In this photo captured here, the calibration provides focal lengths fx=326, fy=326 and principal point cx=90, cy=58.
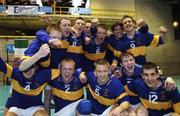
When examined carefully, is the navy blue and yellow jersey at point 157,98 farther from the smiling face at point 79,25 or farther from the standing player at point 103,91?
the smiling face at point 79,25

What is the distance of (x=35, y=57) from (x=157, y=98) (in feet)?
5.27

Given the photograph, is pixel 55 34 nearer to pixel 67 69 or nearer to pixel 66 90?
pixel 67 69

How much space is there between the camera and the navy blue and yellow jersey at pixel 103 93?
4.13 m

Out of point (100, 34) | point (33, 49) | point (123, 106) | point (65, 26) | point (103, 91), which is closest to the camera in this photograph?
point (123, 106)

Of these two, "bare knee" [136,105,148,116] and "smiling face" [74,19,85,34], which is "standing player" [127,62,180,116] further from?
"smiling face" [74,19,85,34]

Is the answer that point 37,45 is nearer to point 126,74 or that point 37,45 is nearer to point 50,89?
point 50,89

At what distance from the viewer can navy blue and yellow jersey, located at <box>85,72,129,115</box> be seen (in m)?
4.13

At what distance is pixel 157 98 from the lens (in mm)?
4109

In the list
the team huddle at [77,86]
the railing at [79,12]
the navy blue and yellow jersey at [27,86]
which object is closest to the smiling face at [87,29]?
the team huddle at [77,86]

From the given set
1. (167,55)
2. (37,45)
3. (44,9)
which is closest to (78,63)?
(37,45)

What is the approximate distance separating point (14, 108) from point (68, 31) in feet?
4.44

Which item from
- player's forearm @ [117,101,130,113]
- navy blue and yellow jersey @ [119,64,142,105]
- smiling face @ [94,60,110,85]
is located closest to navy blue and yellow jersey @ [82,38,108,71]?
navy blue and yellow jersey @ [119,64,142,105]

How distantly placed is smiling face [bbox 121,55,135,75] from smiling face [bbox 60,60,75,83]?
72 centimetres

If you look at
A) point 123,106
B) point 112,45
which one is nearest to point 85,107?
point 123,106
